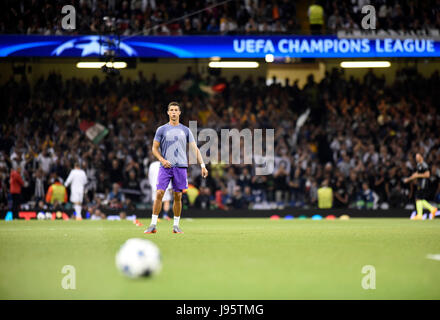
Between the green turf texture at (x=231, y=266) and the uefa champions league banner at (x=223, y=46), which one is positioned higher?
the uefa champions league banner at (x=223, y=46)

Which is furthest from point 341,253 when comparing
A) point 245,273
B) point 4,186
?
point 4,186

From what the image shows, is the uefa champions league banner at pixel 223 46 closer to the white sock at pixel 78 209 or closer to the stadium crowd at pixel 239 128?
the stadium crowd at pixel 239 128

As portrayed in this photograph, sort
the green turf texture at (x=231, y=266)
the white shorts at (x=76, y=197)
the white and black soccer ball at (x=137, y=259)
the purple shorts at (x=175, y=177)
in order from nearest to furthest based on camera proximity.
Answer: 1. the green turf texture at (x=231, y=266)
2. the white and black soccer ball at (x=137, y=259)
3. the purple shorts at (x=175, y=177)
4. the white shorts at (x=76, y=197)

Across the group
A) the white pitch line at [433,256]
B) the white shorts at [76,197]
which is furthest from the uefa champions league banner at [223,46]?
the white pitch line at [433,256]

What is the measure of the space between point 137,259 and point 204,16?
64.8ft

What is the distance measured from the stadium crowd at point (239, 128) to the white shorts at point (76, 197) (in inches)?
46.2

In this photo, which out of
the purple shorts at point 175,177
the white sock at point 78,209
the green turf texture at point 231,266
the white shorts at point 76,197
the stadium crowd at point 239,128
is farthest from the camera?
the stadium crowd at point 239,128

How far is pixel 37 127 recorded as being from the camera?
86.2 feet

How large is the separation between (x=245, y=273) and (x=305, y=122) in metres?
19.4

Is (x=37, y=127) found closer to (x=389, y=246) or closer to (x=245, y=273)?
(x=389, y=246)

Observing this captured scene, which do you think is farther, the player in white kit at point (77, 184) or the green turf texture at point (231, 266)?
the player in white kit at point (77, 184)

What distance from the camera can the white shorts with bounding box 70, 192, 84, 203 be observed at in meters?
22.3

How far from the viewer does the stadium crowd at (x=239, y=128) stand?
24328mm

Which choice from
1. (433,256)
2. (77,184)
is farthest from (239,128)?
(433,256)
